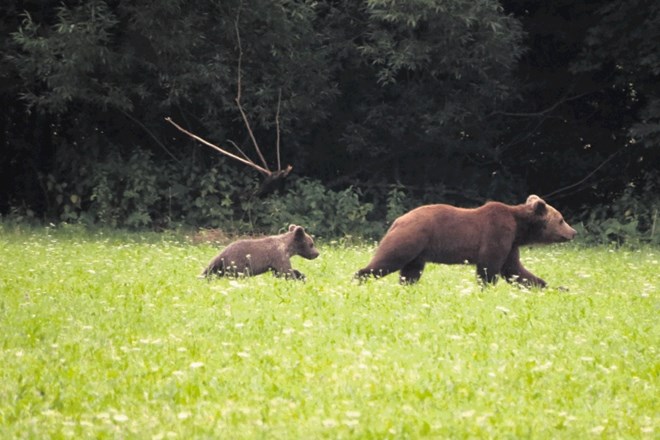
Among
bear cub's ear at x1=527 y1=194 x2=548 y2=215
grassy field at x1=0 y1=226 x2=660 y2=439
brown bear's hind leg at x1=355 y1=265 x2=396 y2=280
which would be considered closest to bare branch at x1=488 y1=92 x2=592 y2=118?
bear cub's ear at x1=527 y1=194 x2=548 y2=215

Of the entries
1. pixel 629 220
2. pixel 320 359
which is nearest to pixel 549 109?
pixel 629 220

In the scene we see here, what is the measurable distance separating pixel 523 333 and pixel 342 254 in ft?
29.6

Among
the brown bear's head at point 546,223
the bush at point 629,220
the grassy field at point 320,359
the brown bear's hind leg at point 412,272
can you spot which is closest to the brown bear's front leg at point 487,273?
the grassy field at point 320,359

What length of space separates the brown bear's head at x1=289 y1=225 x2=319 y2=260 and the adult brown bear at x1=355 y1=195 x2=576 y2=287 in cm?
181

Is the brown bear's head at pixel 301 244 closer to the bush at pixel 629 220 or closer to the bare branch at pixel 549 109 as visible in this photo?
the bush at pixel 629 220

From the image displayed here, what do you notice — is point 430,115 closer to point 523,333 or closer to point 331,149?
point 331,149

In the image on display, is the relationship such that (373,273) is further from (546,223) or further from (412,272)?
(546,223)

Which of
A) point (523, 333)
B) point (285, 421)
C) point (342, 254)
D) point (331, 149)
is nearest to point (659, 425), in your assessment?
point (285, 421)

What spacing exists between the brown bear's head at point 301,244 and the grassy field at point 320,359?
5.96ft

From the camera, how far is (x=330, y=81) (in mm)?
25172

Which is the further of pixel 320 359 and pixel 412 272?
pixel 412 272

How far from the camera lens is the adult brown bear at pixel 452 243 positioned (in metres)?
12.8

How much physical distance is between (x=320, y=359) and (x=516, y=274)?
237 inches

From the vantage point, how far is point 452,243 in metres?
12.9
